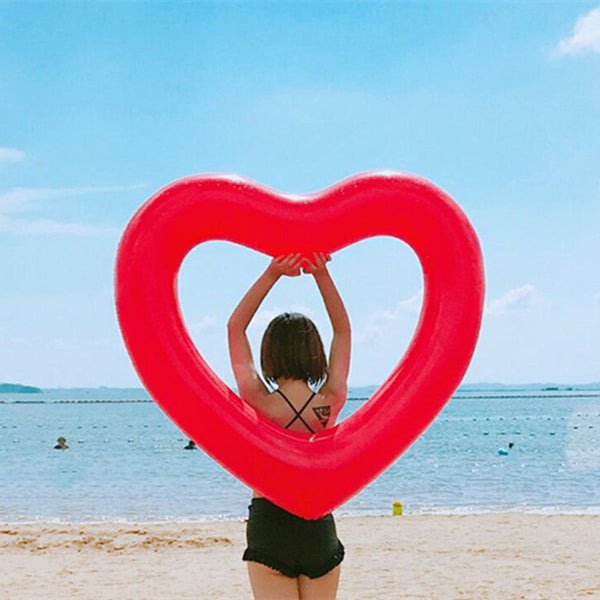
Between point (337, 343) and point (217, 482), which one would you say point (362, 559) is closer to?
point (337, 343)

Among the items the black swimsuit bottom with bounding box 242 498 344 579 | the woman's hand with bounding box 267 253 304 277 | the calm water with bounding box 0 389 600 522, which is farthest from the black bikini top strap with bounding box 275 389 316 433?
the calm water with bounding box 0 389 600 522

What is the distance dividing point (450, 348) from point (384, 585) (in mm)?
6268

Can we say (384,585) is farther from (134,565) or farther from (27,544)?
(27,544)

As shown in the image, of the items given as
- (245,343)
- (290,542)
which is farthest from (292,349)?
(290,542)

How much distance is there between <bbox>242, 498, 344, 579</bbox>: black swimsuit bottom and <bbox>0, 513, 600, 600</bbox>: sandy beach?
18.6 feet

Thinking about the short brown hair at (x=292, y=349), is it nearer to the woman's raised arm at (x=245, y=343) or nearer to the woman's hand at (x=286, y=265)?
the woman's raised arm at (x=245, y=343)

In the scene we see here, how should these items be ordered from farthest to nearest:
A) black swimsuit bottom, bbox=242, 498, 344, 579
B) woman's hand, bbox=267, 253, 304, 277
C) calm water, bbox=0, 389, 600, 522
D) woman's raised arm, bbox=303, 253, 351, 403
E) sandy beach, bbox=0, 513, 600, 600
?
calm water, bbox=0, 389, 600, 522 < sandy beach, bbox=0, 513, 600, 600 < woman's hand, bbox=267, 253, 304, 277 < woman's raised arm, bbox=303, 253, 351, 403 < black swimsuit bottom, bbox=242, 498, 344, 579

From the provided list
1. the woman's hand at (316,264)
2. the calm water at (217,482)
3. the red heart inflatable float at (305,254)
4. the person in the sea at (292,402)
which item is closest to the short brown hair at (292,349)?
the person in the sea at (292,402)

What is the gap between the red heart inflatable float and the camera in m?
3.79

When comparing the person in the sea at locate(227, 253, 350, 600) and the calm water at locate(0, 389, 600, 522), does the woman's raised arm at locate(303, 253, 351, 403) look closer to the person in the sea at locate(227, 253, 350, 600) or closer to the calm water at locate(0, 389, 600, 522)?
the person in the sea at locate(227, 253, 350, 600)

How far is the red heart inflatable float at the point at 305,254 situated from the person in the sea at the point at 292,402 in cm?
6

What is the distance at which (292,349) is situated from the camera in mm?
3652

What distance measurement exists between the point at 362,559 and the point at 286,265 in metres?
7.71

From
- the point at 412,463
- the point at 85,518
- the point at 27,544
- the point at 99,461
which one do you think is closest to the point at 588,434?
the point at 412,463
